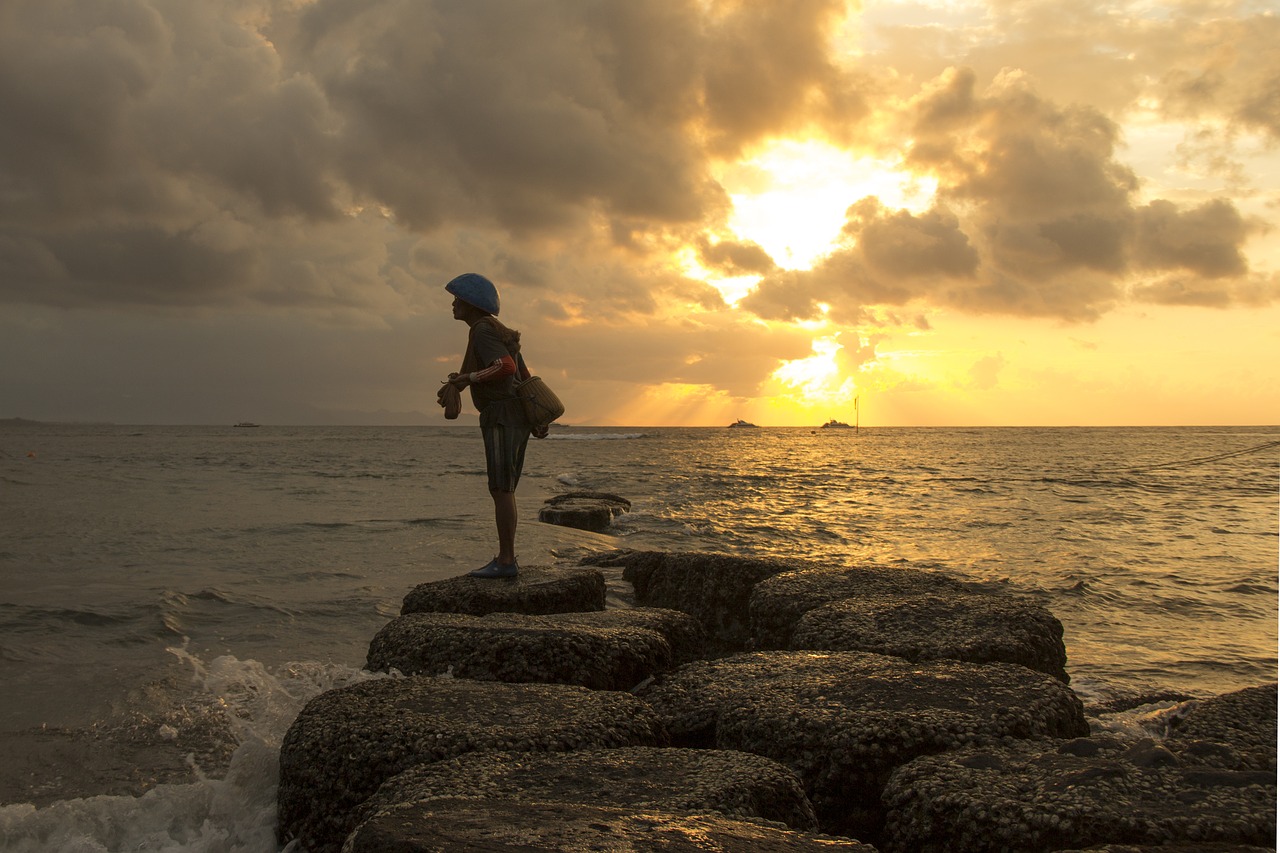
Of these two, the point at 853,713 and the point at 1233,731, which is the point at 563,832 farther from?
the point at 1233,731

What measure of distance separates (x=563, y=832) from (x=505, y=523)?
13.6 ft

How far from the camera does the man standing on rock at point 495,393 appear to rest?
615cm

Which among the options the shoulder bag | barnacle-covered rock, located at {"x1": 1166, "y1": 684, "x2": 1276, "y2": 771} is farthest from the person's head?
barnacle-covered rock, located at {"x1": 1166, "y1": 684, "x2": 1276, "y2": 771}

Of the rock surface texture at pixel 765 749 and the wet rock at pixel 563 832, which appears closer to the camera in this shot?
the wet rock at pixel 563 832

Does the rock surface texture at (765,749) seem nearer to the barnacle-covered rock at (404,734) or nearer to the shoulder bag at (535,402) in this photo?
the barnacle-covered rock at (404,734)

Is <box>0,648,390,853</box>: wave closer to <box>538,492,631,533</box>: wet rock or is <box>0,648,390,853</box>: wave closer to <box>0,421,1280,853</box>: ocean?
<box>0,421,1280,853</box>: ocean

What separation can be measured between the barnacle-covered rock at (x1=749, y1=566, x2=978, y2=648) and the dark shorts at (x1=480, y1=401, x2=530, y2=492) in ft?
6.63

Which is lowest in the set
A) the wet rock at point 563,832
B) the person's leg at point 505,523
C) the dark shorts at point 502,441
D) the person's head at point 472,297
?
the wet rock at point 563,832

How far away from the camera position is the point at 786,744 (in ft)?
10.8

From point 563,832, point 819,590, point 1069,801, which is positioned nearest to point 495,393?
point 819,590

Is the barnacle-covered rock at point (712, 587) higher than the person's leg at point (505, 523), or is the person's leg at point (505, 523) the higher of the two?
the person's leg at point (505, 523)

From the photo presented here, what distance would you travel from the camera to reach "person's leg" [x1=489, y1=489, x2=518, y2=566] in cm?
626

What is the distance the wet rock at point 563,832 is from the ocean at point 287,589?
1.33m

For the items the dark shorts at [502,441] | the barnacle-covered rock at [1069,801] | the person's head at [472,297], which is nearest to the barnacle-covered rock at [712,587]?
the dark shorts at [502,441]
